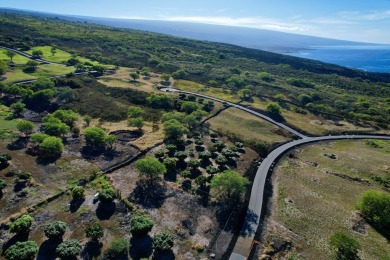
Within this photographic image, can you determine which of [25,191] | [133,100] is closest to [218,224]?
[25,191]

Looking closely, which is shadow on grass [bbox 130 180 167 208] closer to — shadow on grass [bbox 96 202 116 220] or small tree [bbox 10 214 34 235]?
shadow on grass [bbox 96 202 116 220]

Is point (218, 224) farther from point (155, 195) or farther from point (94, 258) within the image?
point (94, 258)

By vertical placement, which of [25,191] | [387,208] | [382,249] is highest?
[387,208]

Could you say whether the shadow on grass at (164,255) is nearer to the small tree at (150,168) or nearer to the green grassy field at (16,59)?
the small tree at (150,168)

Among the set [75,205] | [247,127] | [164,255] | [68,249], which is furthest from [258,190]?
[247,127]

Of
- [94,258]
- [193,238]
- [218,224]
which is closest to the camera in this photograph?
[94,258]

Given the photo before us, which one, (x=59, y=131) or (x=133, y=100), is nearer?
(x=59, y=131)

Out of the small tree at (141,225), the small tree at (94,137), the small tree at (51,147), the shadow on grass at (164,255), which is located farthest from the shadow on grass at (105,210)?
the small tree at (94,137)

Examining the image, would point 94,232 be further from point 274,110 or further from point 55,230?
point 274,110
